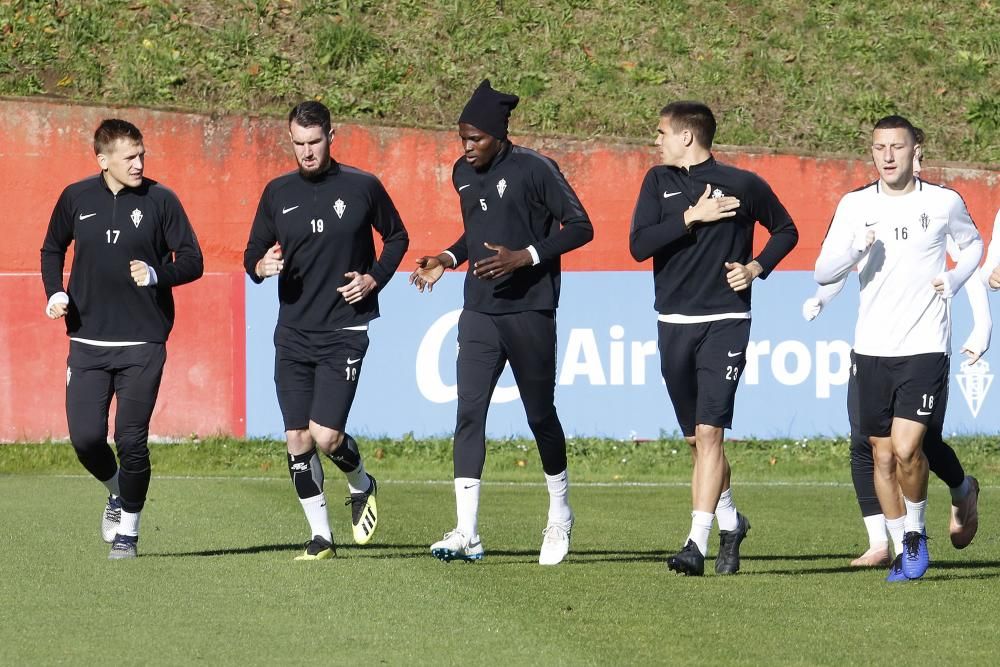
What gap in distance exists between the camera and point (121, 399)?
956 cm

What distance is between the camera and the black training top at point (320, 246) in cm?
941

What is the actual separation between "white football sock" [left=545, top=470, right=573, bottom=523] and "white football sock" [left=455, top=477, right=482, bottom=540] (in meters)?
0.44

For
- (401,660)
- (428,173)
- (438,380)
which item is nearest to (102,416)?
(401,660)

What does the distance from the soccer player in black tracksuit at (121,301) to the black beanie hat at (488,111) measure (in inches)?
65.8

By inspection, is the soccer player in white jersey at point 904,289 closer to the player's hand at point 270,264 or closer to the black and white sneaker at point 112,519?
the player's hand at point 270,264

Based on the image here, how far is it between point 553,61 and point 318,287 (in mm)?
14187

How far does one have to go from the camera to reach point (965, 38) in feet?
78.7

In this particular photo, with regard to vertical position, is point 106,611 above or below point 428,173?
below

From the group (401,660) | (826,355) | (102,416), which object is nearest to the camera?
(401,660)

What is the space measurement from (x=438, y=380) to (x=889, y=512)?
337 inches

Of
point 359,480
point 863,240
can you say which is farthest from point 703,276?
point 359,480

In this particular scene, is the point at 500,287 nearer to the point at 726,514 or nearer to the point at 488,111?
the point at 488,111

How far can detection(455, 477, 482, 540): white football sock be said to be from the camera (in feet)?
29.9

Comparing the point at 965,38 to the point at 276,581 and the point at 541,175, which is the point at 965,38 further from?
the point at 276,581
